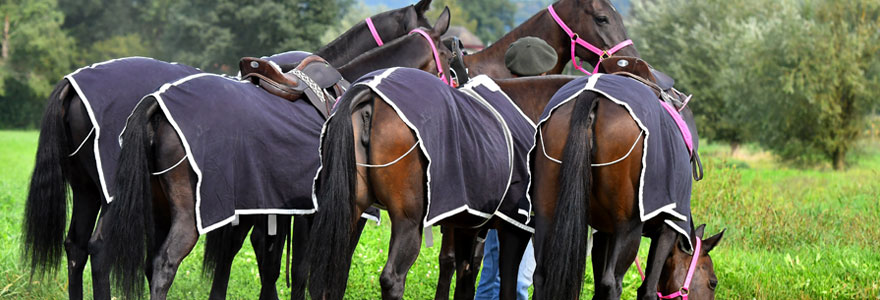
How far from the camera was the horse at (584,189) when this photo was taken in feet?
12.5

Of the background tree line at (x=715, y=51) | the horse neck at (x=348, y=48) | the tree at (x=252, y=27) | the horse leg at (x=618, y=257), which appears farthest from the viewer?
the tree at (x=252, y=27)

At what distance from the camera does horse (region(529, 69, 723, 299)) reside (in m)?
3.82

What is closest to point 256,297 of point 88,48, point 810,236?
point 810,236

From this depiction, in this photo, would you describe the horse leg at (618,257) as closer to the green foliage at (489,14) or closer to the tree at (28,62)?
the tree at (28,62)

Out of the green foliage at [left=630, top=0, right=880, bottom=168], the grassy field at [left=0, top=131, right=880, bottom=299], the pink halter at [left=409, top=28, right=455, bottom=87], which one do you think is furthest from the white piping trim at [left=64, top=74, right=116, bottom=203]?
the green foliage at [left=630, top=0, right=880, bottom=168]

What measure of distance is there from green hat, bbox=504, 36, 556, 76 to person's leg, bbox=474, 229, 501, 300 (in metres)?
1.17

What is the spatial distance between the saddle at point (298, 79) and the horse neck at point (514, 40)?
154 cm

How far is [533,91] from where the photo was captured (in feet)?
17.1

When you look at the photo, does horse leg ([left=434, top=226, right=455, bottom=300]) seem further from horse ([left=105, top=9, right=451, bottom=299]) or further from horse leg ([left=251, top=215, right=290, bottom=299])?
horse ([left=105, top=9, right=451, bottom=299])

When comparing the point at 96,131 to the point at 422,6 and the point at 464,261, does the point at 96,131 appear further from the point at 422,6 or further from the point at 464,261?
the point at 422,6

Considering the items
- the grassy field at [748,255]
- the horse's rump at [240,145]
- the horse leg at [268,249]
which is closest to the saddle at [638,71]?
the horse's rump at [240,145]

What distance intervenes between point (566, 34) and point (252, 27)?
37470mm

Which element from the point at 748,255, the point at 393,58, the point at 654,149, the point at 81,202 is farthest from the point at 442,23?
the point at 748,255

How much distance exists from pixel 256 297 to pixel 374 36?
2266mm
